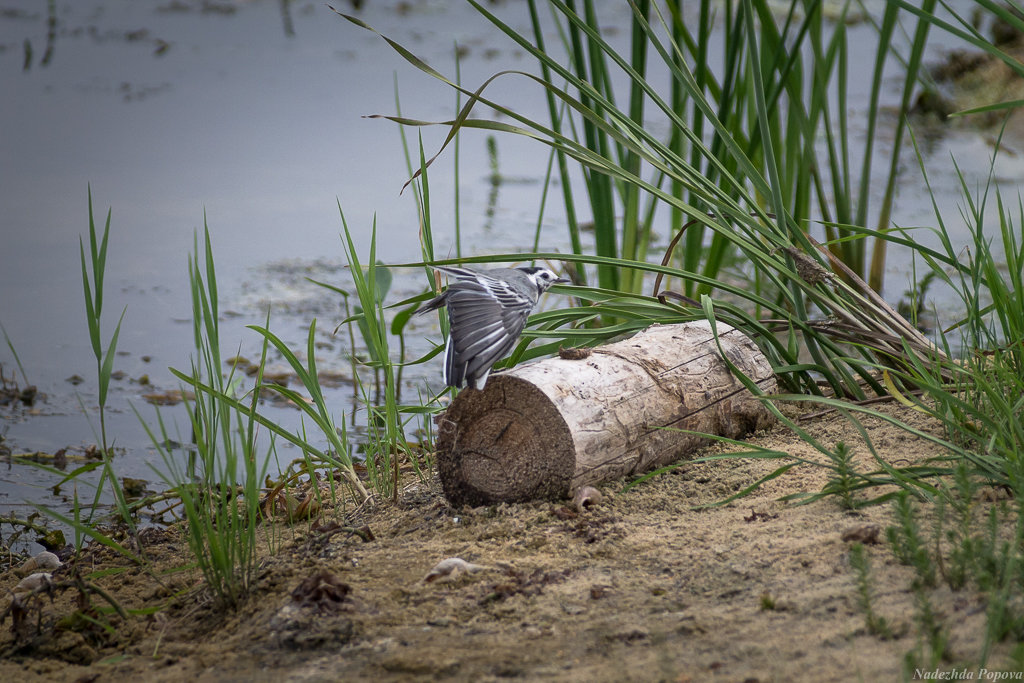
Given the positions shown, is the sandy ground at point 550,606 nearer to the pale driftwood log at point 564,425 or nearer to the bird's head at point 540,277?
the pale driftwood log at point 564,425

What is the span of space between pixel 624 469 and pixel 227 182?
375cm

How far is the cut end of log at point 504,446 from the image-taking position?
2.04 metres

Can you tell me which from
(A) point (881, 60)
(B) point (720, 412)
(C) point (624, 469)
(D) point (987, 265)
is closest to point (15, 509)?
(C) point (624, 469)

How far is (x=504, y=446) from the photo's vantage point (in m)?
2.07

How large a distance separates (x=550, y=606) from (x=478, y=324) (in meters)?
0.70

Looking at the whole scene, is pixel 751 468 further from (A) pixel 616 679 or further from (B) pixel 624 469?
(A) pixel 616 679

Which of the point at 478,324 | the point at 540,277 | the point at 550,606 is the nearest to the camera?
the point at 550,606

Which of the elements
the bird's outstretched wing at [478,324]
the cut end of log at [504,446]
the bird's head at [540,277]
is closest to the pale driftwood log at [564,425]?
the cut end of log at [504,446]

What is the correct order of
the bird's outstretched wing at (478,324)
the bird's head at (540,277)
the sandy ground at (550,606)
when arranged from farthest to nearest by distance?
1. the bird's head at (540,277)
2. the bird's outstretched wing at (478,324)
3. the sandy ground at (550,606)

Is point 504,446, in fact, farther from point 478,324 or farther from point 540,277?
point 540,277

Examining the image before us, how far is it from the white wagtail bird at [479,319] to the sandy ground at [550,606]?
1.19 ft

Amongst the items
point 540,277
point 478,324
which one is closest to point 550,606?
point 478,324

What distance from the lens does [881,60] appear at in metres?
3.34

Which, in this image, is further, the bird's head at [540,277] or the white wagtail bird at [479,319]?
the bird's head at [540,277]
